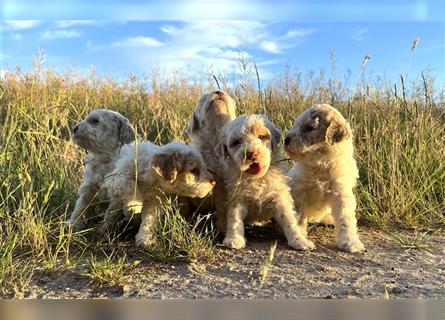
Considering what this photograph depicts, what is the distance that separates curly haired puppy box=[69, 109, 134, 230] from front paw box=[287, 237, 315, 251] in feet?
5.04

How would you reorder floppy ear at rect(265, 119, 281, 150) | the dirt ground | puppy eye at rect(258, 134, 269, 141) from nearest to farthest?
1. the dirt ground
2. puppy eye at rect(258, 134, 269, 141)
3. floppy ear at rect(265, 119, 281, 150)

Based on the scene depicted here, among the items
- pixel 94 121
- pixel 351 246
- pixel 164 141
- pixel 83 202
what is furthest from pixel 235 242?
pixel 164 141

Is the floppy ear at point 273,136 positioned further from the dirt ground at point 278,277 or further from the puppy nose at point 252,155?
the dirt ground at point 278,277

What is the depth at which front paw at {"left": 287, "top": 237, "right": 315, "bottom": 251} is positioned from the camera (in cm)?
353

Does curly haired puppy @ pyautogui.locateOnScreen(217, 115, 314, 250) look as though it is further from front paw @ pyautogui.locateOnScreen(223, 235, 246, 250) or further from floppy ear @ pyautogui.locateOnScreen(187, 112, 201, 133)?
floppy ear @ pyautogui.locateOnScreen(187, 112, 201, 133)

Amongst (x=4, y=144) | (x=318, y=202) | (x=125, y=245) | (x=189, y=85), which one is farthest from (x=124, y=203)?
(x=189, y=85)

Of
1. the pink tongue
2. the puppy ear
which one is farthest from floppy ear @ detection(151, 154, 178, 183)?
the puppy ear

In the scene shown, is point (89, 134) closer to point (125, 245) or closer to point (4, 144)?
point (4, 144)

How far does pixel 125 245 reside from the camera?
3.52m

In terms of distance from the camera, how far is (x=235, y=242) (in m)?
3.49

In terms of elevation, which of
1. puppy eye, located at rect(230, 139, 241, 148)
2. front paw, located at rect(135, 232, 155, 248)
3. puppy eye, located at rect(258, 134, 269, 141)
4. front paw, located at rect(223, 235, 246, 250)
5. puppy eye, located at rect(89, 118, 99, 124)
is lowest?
front paw, located at rect(223, 235, 246, 250)

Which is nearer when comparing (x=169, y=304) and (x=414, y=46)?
(x=169, y=304)

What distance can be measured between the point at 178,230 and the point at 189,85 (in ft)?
11.6

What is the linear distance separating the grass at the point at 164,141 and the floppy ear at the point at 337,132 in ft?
3.33
